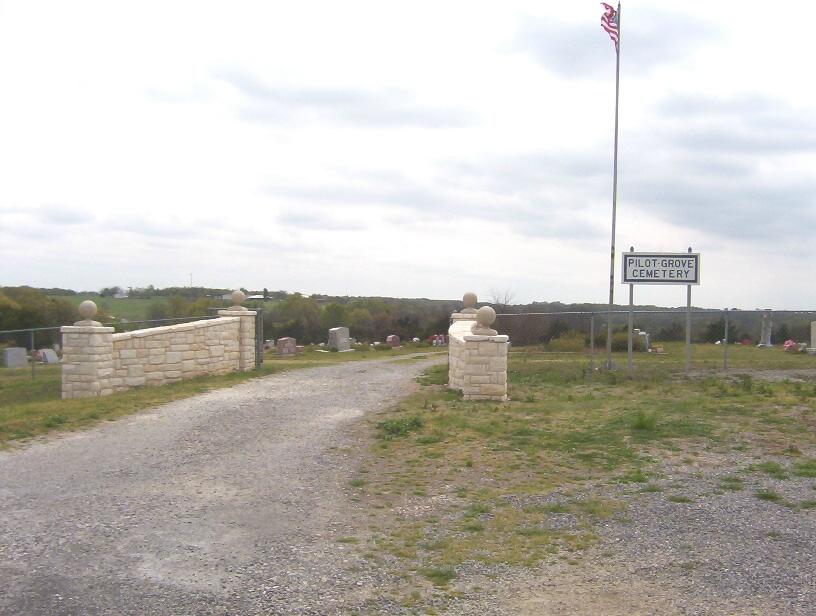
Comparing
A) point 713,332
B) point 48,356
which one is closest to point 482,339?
point 48,356

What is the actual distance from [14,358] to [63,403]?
1287 centimetres

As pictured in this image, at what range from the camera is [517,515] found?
678 cm

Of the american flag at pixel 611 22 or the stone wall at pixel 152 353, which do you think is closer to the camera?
the stone wall at pixel 152 353

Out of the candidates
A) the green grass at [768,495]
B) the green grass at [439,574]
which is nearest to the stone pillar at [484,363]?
the green grass at [768,495]

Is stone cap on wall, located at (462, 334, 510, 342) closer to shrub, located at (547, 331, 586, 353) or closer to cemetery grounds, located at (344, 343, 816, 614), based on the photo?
cemetery grounds, located at (344, 343, 816, 614)

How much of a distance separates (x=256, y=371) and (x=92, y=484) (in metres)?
10.3

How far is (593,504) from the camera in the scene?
7.06m

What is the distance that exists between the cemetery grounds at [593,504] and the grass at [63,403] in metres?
3.98

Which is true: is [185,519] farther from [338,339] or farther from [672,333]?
[672,333]

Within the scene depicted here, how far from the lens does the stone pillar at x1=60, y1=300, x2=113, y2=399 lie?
1345 centimetres

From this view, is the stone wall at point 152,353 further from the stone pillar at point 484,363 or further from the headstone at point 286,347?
the headstone at point 286,347

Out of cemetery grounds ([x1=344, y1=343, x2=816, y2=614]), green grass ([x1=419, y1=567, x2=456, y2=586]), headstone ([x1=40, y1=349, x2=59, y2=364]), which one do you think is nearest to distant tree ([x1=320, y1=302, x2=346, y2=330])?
headstone ([x1=40, y1=349, x2=59, y2=364])

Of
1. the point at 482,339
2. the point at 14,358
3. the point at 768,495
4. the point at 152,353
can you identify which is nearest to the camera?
the point at 768,495

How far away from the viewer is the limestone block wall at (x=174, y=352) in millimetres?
14367
